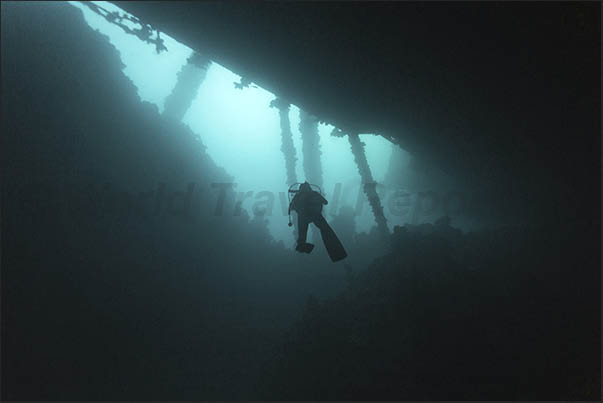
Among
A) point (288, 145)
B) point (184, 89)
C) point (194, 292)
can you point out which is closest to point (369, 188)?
point (194, 292)

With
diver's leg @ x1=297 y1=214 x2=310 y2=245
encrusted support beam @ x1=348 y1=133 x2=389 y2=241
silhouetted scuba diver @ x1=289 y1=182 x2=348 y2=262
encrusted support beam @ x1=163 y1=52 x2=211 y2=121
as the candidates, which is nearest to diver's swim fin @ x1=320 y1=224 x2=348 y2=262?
silhouetted scuba diver @ x1=289 y1=182 x2=348 y2=262

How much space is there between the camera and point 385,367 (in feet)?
20.7

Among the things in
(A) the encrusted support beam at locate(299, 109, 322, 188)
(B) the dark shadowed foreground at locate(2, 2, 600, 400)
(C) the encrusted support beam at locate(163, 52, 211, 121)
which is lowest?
(B) the dark shadowed foreground at locate(2, 2, 600, 400)

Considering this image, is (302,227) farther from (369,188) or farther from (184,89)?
(184,89)

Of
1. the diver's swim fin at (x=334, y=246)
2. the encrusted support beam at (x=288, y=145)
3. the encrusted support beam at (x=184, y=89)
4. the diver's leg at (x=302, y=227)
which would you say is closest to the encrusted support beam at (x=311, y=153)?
the encrusted support beam at (x=288, y=145)

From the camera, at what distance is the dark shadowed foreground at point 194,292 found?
6.30 m

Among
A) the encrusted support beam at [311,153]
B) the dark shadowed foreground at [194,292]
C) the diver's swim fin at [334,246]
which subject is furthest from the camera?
the encrusted support beam at [311,153]

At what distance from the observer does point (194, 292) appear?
13133 mm

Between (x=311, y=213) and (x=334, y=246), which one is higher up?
(x=311, y=213)

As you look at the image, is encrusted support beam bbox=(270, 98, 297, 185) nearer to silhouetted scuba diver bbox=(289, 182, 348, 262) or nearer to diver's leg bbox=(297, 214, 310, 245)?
silhouetted scuba diver bbox=(289, 182, 348, 262)

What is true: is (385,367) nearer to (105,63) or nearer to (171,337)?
(171,337)

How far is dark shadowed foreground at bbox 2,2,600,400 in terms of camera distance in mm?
6297

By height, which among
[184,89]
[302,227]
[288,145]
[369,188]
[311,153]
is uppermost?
[184,89]

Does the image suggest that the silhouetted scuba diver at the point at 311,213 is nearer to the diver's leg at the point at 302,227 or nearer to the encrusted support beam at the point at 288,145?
the diver's leg at the point at 302,227
